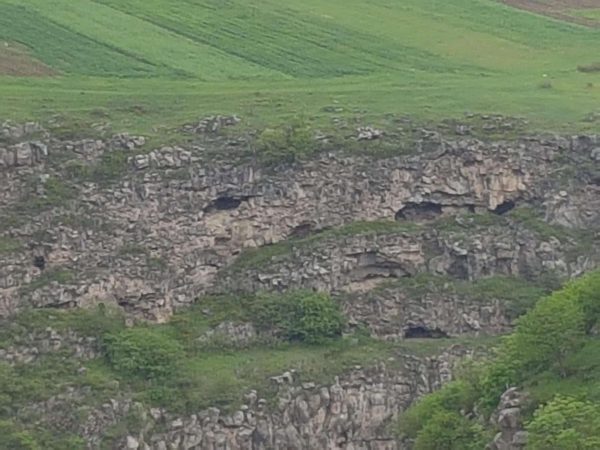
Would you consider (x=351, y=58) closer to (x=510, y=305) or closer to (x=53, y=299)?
(x=510, y=305)

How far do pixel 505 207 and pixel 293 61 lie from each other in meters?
13.4

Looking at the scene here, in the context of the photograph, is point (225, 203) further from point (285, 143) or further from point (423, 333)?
point (423, 333)

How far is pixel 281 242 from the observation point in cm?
6662

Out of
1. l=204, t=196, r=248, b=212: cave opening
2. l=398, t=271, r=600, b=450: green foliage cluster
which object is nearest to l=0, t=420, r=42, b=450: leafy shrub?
l=204, t=196, r=248, b=212: cave opening

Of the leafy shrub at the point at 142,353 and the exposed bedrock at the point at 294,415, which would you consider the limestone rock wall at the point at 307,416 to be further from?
the leafy shrub at the point at 142,353

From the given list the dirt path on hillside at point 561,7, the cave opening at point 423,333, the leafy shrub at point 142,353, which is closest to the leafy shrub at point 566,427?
the leafy shrub at point 142,353

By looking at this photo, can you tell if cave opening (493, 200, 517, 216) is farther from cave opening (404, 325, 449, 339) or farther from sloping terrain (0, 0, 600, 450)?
cave opening (404, 325, 449, 339)

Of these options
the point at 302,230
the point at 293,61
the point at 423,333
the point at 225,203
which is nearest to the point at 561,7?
the point at 293,61

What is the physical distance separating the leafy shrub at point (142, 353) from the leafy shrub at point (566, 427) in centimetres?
2335

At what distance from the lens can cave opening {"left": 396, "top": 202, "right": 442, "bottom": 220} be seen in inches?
2680

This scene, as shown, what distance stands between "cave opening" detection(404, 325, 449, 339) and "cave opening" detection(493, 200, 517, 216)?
17.1 feet

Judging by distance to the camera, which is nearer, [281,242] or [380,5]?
[281,242]

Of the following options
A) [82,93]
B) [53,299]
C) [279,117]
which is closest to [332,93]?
[279,117]

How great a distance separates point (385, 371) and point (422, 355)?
1.73 meters
